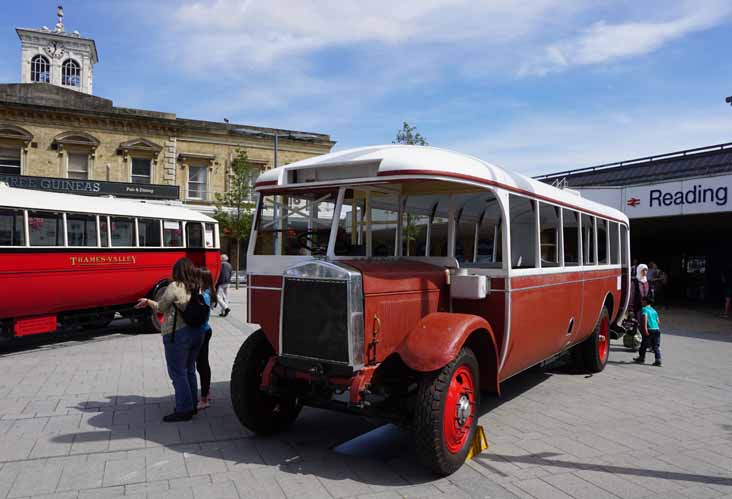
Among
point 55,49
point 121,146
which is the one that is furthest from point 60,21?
point 121,146

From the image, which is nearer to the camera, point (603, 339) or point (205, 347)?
point (205, 347)

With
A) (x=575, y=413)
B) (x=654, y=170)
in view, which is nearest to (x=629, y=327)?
(x=575, y=413)

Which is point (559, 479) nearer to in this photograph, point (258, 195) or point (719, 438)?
point (719, 438)

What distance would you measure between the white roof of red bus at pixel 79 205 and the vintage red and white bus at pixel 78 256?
0.02 meters

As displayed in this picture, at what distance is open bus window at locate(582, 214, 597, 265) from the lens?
7.58m

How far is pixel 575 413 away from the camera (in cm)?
623

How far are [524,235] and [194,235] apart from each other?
8.78 metres

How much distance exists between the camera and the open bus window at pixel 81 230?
9.62 meters

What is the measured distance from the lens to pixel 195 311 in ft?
18.0

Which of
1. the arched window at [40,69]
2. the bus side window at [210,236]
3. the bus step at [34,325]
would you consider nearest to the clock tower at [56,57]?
the arched window at [40,69]

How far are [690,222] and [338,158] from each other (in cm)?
1894

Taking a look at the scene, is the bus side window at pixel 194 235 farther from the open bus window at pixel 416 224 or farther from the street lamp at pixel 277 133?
the street lamp at pixel 277 133

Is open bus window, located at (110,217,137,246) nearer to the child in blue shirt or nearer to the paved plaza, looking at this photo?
the paved plaza

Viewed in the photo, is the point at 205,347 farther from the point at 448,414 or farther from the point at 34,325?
the point at 34,325
